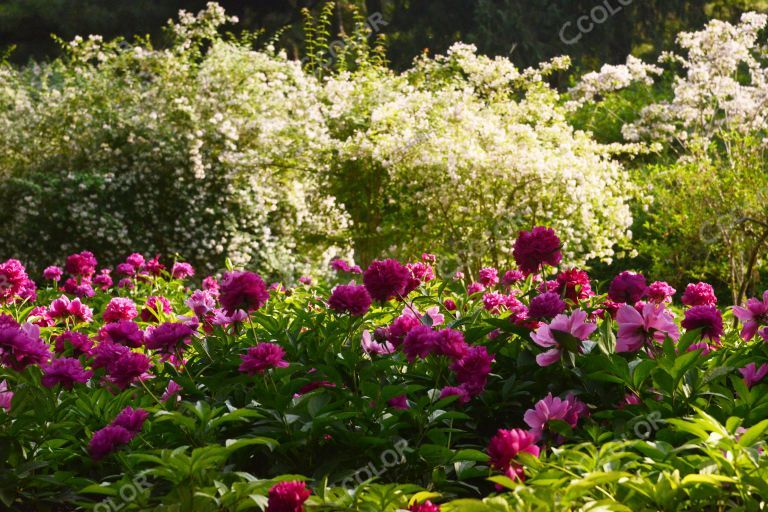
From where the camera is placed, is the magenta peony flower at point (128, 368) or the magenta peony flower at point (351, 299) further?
the magenta peony flower at point (351, 299)

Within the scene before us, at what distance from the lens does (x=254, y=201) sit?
28.7 ft

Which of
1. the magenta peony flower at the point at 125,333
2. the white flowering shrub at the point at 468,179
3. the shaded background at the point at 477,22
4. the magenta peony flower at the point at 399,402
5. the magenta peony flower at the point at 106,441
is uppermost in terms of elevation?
the shaded background at the point at 477,22

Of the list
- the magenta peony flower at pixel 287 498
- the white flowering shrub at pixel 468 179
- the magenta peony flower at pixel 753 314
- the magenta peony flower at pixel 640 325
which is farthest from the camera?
the white flowering shrub at pixel 468 179

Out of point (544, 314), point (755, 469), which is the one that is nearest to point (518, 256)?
point (544, 314)

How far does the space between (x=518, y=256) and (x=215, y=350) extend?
0.90 metres

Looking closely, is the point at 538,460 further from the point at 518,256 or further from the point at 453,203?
the point at 453,203

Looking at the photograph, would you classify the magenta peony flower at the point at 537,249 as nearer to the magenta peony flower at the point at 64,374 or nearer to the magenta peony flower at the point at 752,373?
the magenta peony flower at the point at 752,373

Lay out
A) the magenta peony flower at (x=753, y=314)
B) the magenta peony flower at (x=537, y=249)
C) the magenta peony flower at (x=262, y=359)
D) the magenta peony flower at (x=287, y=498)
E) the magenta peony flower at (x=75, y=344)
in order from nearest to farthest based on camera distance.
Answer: the magenta peony flower at (x=287, y=498) < the magenta peony flower at (x=262, y=359) < the magenta peony flower at (x=753, y=314) < the magenta peony flower at (x=537, y=249) < the magenta peony flower at (x=75, y=344)

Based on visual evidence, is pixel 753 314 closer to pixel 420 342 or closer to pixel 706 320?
pixel 706 320

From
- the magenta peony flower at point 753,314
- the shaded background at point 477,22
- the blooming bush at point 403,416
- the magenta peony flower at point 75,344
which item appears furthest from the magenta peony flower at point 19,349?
the shaded background at point 477,22

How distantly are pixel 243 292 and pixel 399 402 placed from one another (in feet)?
1.67

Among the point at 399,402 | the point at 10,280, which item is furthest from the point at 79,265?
the point at 399,402

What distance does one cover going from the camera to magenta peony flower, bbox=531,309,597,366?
1.89 meters

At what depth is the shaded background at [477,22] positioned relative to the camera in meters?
19.2
